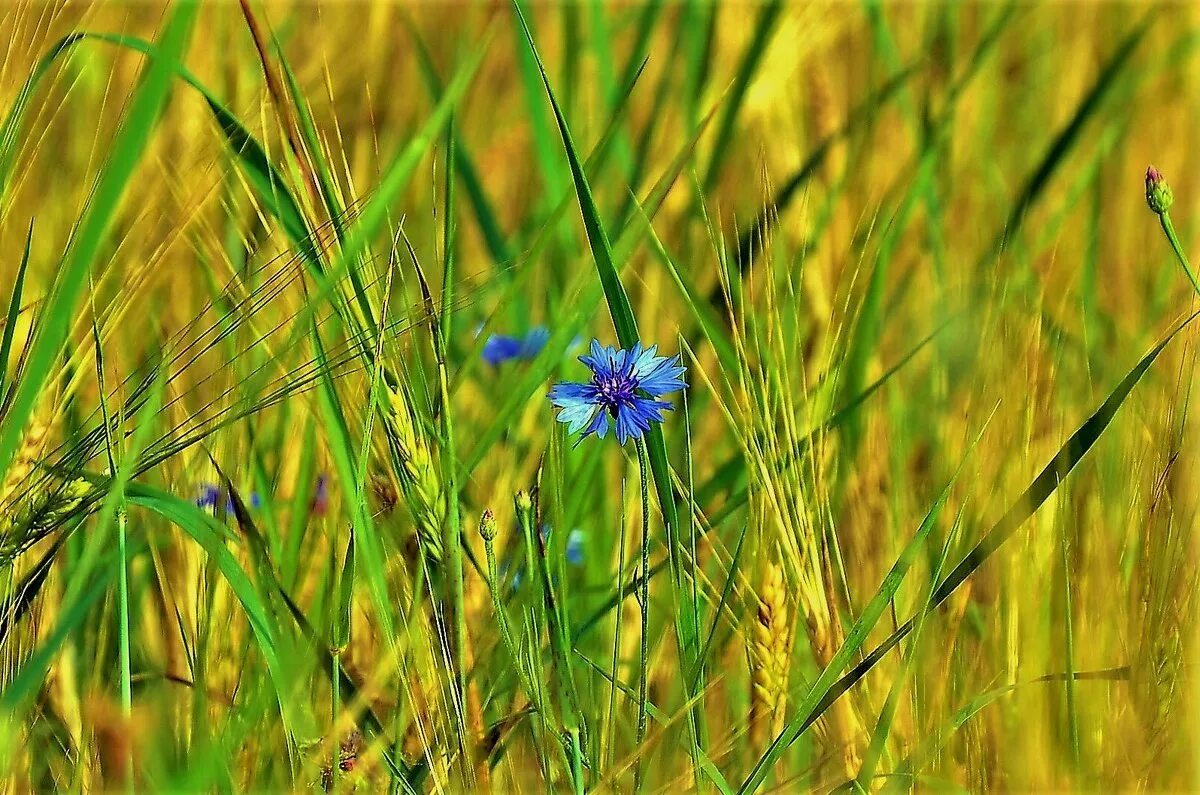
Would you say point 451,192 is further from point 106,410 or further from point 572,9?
point 572,9

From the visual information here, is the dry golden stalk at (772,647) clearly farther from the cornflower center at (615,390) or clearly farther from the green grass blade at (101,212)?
the green grass blade at (101,212)

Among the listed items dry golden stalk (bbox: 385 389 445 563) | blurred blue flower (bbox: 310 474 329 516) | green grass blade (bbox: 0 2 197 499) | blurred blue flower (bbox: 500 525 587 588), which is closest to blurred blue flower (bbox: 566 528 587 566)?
blurred blue flower (bbox: 500 525 587 588)

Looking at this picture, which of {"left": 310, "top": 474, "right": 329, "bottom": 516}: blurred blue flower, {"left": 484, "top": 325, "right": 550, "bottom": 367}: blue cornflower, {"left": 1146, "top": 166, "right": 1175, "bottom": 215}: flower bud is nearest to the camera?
{"left": 1146, "top": 166, "right": 1175, "bottom": 215}: flower bud

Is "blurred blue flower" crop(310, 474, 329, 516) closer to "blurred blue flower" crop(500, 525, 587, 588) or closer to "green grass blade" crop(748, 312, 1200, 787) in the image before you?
"blurred blue flower" crop(500, 525, 587, 588)

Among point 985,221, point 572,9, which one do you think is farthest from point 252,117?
point 985,221

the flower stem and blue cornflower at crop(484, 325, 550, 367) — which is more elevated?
blue cornflower at crop(484, 325, 550, 367)

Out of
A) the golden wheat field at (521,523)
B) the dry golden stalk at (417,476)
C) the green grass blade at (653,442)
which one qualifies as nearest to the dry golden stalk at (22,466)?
the golden wheat field at (521,523)
